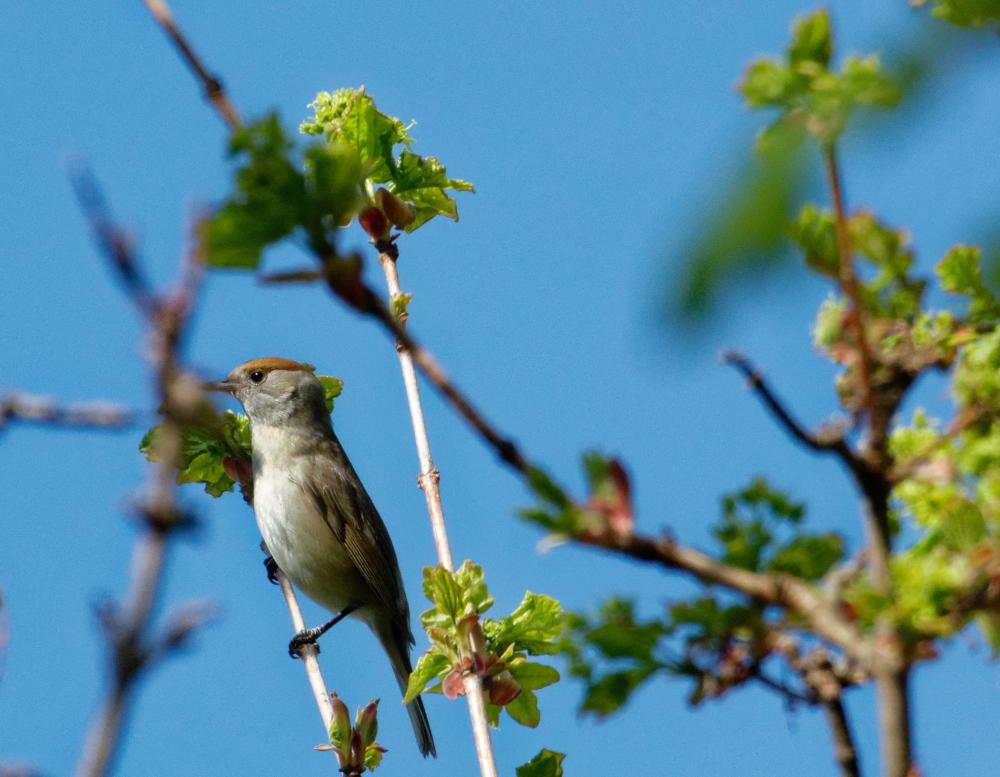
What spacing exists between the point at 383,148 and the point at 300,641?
157cm

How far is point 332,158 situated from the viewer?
1.61 metres

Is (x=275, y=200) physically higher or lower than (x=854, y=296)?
higher

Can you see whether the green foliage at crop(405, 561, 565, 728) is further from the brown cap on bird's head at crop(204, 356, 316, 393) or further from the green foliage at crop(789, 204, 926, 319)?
the brown cap on bird's head at crop(204, 356, 316, 393)

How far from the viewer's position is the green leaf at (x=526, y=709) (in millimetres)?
3805

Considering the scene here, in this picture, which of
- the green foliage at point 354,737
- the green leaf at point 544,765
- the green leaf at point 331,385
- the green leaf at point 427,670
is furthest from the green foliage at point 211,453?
the green leaf at point 544,765

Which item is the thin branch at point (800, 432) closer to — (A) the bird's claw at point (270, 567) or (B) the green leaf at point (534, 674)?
(B) the green leaf at point (534, 674)

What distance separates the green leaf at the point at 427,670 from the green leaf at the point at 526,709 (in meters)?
0.29

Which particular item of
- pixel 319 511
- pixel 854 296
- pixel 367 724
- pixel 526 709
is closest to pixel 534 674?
pixel 526 709

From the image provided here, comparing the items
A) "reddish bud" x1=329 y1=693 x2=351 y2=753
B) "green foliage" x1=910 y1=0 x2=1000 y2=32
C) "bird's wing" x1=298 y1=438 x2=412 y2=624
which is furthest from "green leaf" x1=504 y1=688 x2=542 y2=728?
"bird's wing" x1=298 y1=438 x2=412 y2=624

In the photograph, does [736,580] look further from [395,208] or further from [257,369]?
[257,369]

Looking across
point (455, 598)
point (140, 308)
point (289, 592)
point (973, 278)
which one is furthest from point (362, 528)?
point (140, 308)

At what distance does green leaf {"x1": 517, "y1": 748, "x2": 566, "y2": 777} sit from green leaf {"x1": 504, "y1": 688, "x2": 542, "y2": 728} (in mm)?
294

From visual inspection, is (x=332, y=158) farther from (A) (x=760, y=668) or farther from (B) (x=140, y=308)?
(A) (x=760, y=668)

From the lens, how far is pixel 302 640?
4047 millimetres
